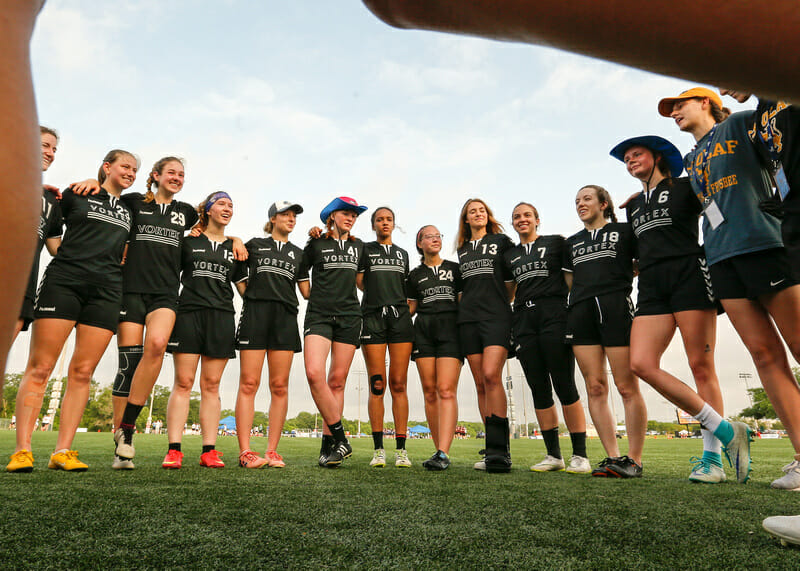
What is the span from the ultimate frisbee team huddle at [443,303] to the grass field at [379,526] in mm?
1062

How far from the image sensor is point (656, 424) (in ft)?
329

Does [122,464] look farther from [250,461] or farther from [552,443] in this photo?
[552,443]

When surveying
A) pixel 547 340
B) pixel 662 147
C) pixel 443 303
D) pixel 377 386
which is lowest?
pixel 377 386

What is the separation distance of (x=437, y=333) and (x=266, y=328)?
1828 millimetres

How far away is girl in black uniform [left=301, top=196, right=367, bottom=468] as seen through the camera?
509 centimetres

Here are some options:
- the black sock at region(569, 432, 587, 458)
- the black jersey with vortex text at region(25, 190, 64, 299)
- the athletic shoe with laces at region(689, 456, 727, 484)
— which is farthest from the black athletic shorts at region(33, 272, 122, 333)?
the athletic shoe with laces at region(689, 456, 727, 484)

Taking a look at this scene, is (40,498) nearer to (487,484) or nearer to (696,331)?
(487,484)

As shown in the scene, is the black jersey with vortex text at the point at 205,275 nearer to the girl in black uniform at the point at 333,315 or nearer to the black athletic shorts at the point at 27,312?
Result: the girl in black uniform at the point at 333,315

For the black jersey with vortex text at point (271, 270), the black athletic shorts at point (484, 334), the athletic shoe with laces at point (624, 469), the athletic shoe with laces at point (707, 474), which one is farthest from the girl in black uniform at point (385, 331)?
the athletic shoe with laces at point (707, 474)

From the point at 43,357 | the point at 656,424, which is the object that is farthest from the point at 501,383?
the point at 656,424

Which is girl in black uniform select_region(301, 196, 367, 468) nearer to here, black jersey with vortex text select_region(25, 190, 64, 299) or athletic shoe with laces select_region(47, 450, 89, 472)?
athletic shoe with laces select_region(47, 450, 89, 472)

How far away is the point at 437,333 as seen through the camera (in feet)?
18.3

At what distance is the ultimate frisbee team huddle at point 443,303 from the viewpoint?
336cm

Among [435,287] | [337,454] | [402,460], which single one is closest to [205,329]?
[337,454]
